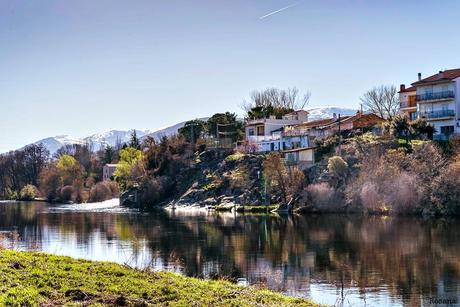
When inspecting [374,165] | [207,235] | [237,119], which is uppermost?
[237,119]

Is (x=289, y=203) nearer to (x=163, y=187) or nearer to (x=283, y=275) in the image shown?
(x=163, y=187)

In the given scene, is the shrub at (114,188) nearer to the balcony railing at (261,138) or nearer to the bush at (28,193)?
the bush at (28,193)

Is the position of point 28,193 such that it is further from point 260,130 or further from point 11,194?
point 260,130

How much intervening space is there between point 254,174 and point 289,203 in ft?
53.2

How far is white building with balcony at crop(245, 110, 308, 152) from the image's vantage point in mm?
115500

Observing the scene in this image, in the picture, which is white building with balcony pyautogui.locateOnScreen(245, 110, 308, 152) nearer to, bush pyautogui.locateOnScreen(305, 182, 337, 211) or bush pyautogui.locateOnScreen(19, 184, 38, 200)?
bush pyautogui.locateOnScreen(305, 182, 337, 211)

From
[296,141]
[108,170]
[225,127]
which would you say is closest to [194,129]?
[225,127]

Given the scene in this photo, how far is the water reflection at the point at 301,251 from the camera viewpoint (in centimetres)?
2988

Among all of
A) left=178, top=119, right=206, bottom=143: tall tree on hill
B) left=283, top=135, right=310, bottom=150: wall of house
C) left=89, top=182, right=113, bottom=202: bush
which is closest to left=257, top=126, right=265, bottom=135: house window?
left=283, top=135, right=310, bottom=150: wall of house

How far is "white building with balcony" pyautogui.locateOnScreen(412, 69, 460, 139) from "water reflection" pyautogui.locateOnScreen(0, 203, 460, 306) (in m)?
30.1

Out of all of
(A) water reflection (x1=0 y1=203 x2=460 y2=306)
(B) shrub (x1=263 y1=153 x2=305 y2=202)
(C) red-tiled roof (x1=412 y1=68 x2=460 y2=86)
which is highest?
(C) red-tiled roof (x1=412 y1=68 x2=460 y2=86)

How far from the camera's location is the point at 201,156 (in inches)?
5044

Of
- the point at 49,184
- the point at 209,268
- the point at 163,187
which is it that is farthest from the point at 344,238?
the point at 49,184

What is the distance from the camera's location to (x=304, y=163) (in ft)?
335
